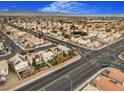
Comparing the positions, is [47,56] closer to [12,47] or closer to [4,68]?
[12,47]

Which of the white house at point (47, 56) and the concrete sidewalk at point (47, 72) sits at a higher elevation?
the white house at point (47, 56)

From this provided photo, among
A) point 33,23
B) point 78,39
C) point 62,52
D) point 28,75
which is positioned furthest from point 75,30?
point 28,75

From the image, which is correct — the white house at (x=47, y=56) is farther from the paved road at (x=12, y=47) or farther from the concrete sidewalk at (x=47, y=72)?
the paved road at (x=12, y=47)

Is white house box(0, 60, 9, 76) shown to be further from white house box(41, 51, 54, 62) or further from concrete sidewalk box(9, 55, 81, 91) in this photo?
white house box(41, 51, 54, 62)

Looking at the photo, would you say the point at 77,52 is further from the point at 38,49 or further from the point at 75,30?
the point at 75,30

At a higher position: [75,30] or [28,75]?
[75,30]

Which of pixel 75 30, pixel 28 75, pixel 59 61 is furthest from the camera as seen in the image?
pixel 75 30

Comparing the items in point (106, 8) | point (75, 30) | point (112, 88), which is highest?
point (106, 8)

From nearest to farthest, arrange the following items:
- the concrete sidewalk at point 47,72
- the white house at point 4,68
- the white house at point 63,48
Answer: the concrete sidewalk at point 47,72
the white house at point 4,68
the white house at point 63,48

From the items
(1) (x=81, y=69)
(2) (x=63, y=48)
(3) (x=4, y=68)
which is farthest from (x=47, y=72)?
(2) (x=63, y=48)

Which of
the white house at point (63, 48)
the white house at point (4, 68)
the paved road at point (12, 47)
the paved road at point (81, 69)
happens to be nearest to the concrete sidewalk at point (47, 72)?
the paved road at point (81, 69)
